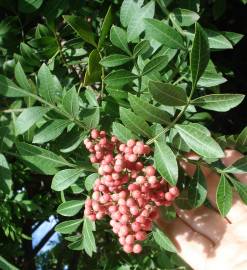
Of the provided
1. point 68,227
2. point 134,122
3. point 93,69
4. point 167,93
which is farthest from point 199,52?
point 68,227

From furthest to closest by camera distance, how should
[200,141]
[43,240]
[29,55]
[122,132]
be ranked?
[43,240], [29,55], [122,132], [200,141]

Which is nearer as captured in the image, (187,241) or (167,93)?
(167,93)

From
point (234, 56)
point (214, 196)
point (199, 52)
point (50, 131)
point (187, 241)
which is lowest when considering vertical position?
point (187, 241)

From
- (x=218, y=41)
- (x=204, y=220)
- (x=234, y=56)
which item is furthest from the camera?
(x=234, y=56)

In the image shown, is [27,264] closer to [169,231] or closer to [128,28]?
[169,231]

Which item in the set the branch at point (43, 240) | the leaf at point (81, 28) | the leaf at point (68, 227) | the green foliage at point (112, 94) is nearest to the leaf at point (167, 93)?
the green foliage at point (112, 94)

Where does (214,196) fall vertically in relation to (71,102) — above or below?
below

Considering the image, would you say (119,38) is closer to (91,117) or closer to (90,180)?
(91,117)

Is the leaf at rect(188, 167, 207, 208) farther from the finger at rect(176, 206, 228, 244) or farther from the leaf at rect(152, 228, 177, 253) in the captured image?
the finger at rect(176, 206, 228, 244)
